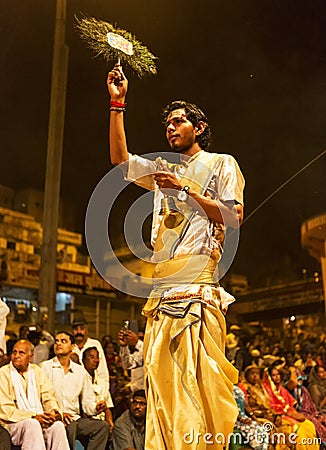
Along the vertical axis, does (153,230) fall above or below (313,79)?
below

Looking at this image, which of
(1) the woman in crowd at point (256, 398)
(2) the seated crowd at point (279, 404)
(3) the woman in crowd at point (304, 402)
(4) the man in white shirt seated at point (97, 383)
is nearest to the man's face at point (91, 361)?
(4) the man in white shirt seated at point (97, 383)

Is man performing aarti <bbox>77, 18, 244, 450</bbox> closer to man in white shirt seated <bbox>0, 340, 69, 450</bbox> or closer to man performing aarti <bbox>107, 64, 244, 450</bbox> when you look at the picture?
man performing aarti <bbox>107, 64, 244, 450</bbox>

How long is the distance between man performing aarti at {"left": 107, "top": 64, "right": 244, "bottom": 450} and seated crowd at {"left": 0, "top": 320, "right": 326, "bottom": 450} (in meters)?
2.35

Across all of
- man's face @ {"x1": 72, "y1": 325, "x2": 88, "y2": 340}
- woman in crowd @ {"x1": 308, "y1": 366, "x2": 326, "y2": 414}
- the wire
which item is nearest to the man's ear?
man's face @ {"x1": 72, "y1": 325, "x2": 88, "y2": 340}

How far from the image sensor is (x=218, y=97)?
8.73 metres

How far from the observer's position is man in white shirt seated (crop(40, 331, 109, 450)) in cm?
557

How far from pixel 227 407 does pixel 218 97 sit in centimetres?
675

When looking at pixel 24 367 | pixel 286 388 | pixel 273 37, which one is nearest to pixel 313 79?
pixel 273 37

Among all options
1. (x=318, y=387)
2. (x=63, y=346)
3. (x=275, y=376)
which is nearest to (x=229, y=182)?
(x=63, y=346)

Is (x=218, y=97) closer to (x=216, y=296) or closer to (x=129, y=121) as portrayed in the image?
(x=129, y=121)

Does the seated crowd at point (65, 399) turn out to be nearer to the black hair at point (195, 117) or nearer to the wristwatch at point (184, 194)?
the black hair at point (195, 117)

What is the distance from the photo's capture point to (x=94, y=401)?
5949mm

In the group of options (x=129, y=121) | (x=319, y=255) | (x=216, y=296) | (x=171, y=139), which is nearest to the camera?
(x=216, y=296)

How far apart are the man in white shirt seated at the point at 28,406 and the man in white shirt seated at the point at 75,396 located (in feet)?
0.90
